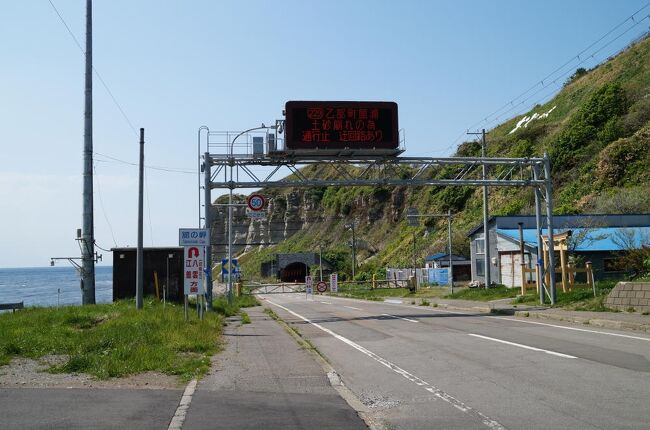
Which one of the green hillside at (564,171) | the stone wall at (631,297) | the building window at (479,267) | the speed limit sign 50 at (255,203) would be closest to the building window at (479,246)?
the building window at (479,267)

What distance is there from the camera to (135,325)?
662 inches

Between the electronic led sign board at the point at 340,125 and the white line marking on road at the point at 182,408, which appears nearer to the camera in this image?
A: the white line marking on road at the point at 182,408

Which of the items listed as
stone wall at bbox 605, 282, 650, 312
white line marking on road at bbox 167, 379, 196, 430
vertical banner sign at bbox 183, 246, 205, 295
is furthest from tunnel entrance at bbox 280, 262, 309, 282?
white line marking on road at bbox 167, 379, 196, 430

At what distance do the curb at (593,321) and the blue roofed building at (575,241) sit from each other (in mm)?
11262

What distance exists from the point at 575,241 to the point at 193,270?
2367cm

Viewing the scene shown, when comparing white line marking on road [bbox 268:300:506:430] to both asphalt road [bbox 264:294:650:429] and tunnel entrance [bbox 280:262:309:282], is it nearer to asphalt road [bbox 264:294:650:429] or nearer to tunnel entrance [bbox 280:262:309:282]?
asphalt road [bbox 264:294:650:429]

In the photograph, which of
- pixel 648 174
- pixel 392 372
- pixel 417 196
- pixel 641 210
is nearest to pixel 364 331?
pixel 392 372

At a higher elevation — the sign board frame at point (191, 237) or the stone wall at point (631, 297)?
the sign board frame at point (191, 237)

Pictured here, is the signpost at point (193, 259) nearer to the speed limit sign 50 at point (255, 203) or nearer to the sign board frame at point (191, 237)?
the sign board frame at point (191, 237)

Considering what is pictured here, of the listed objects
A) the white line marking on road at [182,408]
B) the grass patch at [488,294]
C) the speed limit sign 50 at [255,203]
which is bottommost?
the white line marking on road at [182,408]

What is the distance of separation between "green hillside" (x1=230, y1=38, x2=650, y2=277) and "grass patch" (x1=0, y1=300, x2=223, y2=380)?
36.2m

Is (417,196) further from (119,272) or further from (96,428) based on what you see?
(96,428)

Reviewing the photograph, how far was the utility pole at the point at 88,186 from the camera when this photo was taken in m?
25.6

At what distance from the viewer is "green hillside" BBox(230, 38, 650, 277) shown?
163 feet
